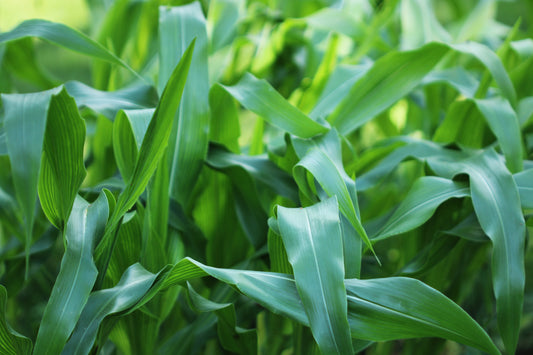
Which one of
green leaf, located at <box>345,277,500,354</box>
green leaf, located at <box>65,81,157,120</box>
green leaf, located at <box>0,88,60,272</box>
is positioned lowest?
green leaf, located at <box>345,277,500,354</box>

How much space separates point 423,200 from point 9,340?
1.36 feet

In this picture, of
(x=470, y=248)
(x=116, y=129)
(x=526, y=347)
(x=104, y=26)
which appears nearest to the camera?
(x=116, y=129)

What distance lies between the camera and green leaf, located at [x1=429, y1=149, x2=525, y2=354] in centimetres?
49

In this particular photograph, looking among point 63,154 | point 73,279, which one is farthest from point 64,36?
point 73,279

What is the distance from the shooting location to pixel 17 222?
71cm

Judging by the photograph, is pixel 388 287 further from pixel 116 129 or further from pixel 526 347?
→ pixel 526 347

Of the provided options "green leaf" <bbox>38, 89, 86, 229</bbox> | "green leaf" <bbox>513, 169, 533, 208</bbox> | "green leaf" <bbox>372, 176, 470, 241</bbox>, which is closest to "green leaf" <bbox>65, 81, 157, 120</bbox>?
"green leaf" <bbox>38, 89, 86, 229</bbox>

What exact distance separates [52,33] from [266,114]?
260 mm

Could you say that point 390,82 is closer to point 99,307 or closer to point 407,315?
point 407,315

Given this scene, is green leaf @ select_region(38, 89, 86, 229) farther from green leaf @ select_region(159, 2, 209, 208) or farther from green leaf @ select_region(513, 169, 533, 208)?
green leaf @ select_region(513, 169, 533, 208)

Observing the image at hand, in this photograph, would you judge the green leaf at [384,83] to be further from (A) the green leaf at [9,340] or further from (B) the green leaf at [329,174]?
(A) the green leaf at [9,340]

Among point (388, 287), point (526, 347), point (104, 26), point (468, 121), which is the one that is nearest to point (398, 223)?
point (388, 287)

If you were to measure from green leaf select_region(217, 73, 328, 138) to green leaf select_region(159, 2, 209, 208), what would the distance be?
0.04 metres

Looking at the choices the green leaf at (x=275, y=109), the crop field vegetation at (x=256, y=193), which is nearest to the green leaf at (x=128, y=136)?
the crop field vegetation at (x=256, y=193)
